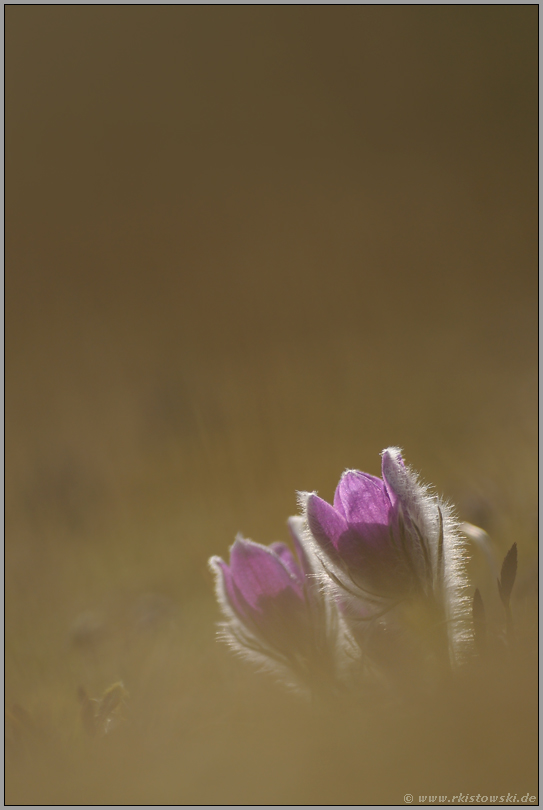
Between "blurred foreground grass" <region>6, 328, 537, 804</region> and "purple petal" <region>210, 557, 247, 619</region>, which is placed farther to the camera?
"purple petal" <region>210, 557, 247, 619</region>

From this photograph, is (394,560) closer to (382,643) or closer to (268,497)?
(382,643)

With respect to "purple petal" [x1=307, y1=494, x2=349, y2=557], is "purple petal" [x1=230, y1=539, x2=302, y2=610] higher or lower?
lower

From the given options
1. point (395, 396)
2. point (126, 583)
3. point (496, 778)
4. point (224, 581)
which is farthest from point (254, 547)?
point (395, 396)

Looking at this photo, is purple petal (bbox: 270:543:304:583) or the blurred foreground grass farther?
purple petal (bbox: 270:543:304:583)

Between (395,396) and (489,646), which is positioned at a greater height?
(395,396)

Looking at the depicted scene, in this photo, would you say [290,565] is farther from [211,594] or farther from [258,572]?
[211,594]

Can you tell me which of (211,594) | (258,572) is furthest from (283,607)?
(211,594)
